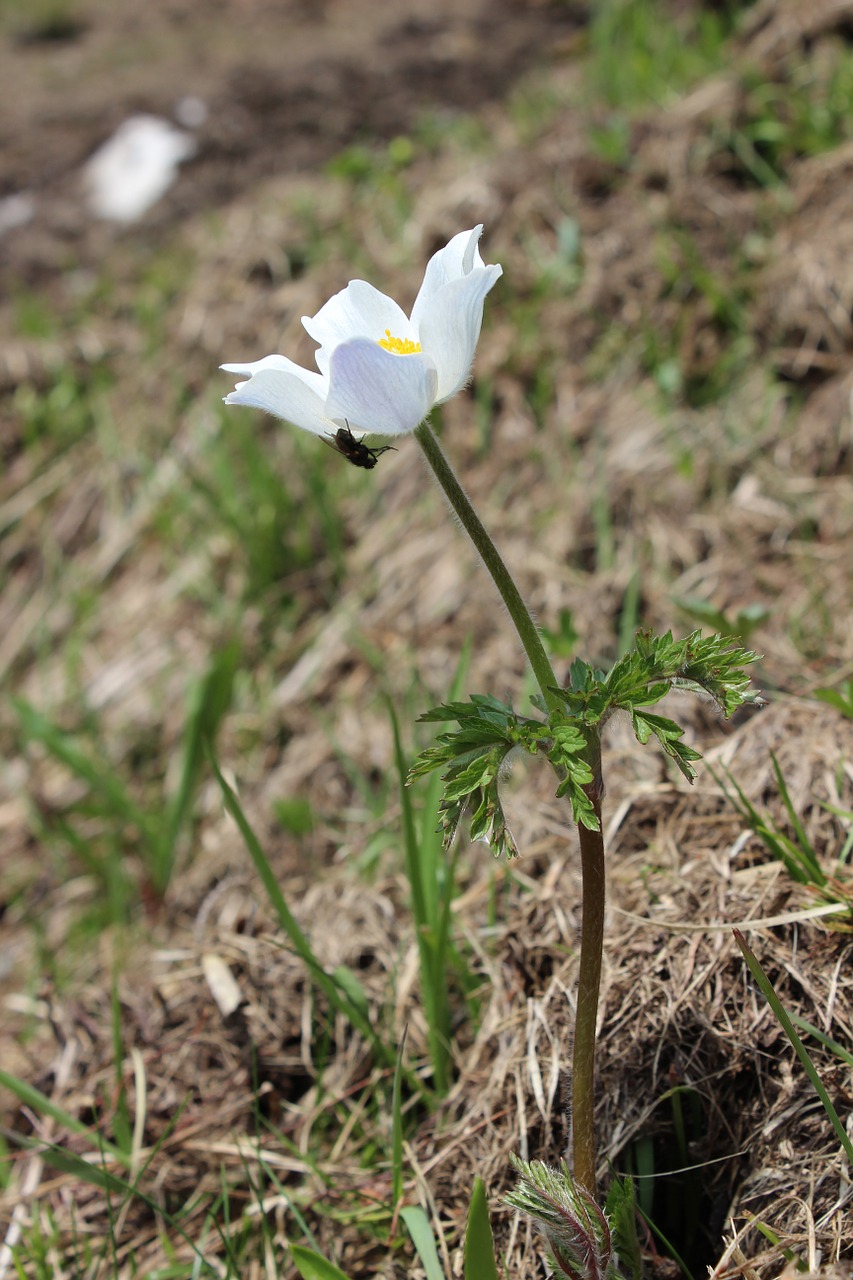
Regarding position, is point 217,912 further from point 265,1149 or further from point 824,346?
point 824,346

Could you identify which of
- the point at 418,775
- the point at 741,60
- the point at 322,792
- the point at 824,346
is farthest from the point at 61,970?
the point at 741,60

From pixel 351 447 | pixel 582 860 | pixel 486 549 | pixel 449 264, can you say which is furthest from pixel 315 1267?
pixel 449 264

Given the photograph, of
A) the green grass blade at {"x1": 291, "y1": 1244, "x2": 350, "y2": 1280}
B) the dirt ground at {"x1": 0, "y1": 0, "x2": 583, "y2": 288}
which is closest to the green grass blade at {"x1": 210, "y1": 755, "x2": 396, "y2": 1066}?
the green grass blade at {"x1": 291, "y1": 1244, "x2": 350, "y2": 1280}

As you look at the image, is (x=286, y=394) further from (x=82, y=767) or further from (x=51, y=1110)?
(x=82, y=767)

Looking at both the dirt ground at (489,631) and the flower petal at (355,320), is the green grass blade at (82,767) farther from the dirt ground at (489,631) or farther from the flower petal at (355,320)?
the flower petal at (355,320)

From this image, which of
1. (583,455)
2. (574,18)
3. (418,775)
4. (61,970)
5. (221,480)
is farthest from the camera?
(574,18)

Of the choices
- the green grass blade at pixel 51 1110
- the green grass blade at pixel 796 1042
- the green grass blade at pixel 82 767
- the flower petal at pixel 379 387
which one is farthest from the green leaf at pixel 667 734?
the green grass blade at pixel 82 767

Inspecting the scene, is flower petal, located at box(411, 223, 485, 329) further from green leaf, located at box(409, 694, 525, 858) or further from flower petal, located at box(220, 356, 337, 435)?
green leaf, located at box(409, 694, 525, 858)
